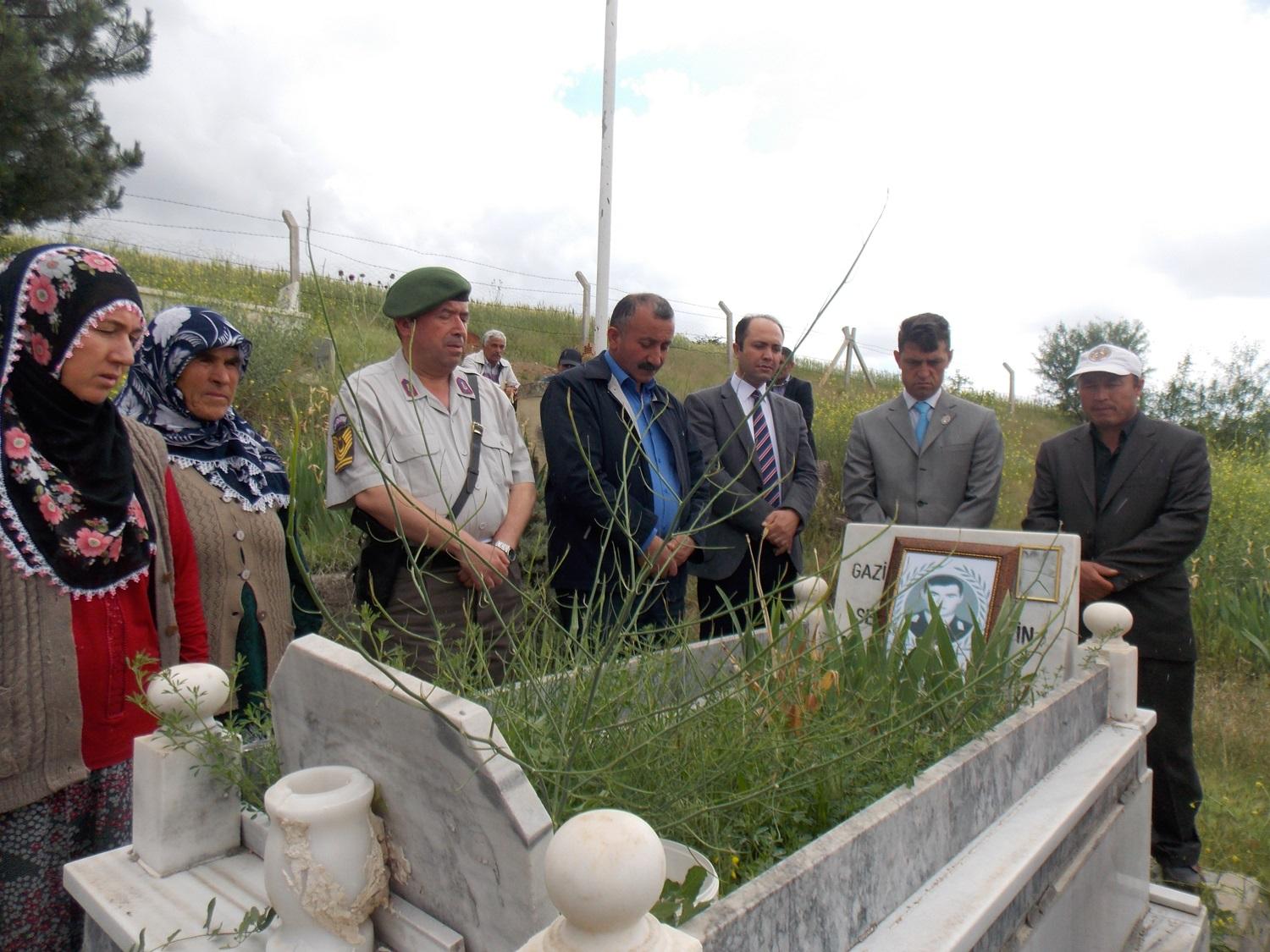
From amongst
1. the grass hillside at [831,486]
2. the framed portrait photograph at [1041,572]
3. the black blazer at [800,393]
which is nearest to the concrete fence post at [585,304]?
the grass hillside at [831,486]

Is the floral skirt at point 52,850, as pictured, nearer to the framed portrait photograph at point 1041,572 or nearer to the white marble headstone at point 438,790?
the white marble headstone at point 438,790

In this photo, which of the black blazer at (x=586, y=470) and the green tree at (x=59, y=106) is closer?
the black blazer at (x=586, y=470)

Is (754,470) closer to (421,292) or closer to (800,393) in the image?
(800,393)

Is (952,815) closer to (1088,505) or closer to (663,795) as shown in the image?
(663,795)

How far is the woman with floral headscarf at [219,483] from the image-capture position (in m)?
2.32

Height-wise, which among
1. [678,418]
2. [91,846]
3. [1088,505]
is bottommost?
[91,846]

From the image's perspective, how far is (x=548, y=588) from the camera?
330cm

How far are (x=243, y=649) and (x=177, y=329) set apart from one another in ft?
2.79

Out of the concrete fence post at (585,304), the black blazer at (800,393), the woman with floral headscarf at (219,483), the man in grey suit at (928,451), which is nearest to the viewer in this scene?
the woman with floral headscarf at (219,483)

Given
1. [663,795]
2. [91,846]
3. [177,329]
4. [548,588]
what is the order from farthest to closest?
[548,588] < [177,329] < [91,846] < [663,795]

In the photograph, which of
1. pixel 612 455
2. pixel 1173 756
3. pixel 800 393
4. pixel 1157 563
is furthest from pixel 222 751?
pixel 800 393

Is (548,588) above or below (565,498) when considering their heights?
below

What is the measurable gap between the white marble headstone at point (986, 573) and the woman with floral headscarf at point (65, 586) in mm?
1824

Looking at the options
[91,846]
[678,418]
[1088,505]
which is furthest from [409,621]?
[1088,505]
